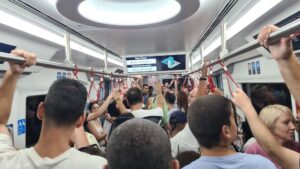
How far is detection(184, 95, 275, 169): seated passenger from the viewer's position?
1.36m

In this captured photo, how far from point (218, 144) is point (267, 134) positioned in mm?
267

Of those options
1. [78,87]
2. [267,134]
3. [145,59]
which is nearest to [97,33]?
[145,59]

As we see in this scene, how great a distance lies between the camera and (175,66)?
573 cm

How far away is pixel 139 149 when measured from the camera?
80cm

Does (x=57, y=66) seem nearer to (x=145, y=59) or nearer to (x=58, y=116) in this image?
(x=58, y=116)

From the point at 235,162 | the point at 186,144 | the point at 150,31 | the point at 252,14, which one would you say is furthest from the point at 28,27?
the point at 235,162

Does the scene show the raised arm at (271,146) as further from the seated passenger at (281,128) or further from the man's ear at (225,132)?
the seated passenger at (281,128)

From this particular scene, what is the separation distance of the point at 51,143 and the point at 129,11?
2.37 metres

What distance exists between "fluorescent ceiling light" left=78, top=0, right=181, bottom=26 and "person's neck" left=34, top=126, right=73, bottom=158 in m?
1.89

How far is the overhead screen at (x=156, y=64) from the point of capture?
5.70m

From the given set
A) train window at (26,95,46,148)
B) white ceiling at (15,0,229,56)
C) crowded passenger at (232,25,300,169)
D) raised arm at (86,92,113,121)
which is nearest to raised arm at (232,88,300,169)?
crowded passenger at (232,25,300,169)

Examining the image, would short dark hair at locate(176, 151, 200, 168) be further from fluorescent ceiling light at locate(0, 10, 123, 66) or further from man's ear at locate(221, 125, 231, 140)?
fluorescent ceiling light at locate(0, 10, 123, 66)

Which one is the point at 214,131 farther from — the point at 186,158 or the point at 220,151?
the point at 186,158

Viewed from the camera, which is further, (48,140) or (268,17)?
(268,17)
